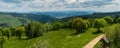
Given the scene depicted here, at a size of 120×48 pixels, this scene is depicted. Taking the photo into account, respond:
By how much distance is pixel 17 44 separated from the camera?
16812 cm

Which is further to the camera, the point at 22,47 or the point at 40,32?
the point at 40,32

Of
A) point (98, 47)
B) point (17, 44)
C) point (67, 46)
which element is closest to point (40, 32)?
point (17, 44)

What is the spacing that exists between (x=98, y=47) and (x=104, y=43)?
678 centimetres

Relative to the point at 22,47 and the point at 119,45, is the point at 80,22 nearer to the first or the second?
the point at 22,47

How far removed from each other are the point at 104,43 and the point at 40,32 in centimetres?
10693

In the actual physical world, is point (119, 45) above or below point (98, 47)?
above

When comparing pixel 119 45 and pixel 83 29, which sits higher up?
pixel 119 45

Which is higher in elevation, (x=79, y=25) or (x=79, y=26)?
(x=79, y=25)

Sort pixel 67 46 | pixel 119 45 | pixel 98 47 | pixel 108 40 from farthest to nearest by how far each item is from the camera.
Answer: pixel 67 46 < pixel 98 47 < pixel 108 40 < pixel 119 45

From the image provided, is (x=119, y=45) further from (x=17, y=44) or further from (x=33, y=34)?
(x=33, y=34)

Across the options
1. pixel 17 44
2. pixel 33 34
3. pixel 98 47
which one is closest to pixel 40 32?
pixel 33 34

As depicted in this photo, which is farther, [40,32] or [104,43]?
[40,32]

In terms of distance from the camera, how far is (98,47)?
331 ft

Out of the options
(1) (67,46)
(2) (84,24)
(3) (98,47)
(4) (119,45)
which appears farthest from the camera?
(2) (84,24)
